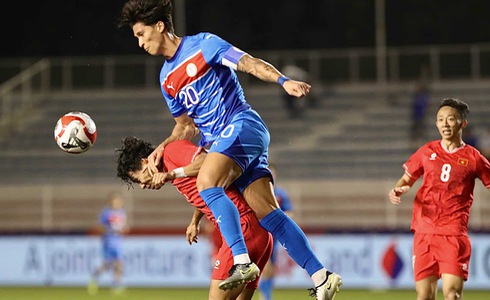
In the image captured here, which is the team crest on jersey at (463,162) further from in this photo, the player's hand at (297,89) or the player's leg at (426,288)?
the player's hand at (297,89)

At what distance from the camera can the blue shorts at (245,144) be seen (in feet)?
25.3

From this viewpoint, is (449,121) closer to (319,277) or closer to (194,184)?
(319,277)

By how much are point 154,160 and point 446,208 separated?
8.81 feet

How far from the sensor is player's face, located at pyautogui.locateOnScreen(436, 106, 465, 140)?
9062 mm

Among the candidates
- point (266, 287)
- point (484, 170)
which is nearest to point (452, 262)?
point (484, 170)

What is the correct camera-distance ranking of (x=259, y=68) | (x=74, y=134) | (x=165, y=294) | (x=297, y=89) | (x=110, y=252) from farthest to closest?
1. (x=110, y=252)
2. (x=165, y=294)
3. (x=74, y=134)
4. (x=259, y=68)
5. (x=297, y=89)

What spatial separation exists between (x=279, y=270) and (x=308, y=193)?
7.67 ft

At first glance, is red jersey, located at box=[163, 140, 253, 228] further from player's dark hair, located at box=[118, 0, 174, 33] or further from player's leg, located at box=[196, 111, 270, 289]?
player's dark hair, located at box=[118, 0, 174, 33]

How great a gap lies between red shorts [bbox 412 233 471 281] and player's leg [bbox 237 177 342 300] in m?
1.59

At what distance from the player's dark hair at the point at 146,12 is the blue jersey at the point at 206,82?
9.8 inches

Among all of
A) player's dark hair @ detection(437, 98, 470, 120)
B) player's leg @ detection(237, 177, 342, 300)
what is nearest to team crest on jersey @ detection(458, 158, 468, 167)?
player's dark hair @ detection(437, 98, 470, 120)

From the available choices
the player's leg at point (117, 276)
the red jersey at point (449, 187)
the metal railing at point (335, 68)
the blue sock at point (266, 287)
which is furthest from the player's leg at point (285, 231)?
the metal railing at point (335, 68)

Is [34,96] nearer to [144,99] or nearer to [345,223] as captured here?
[144,99]

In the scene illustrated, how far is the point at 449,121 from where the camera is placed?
9102 mm
